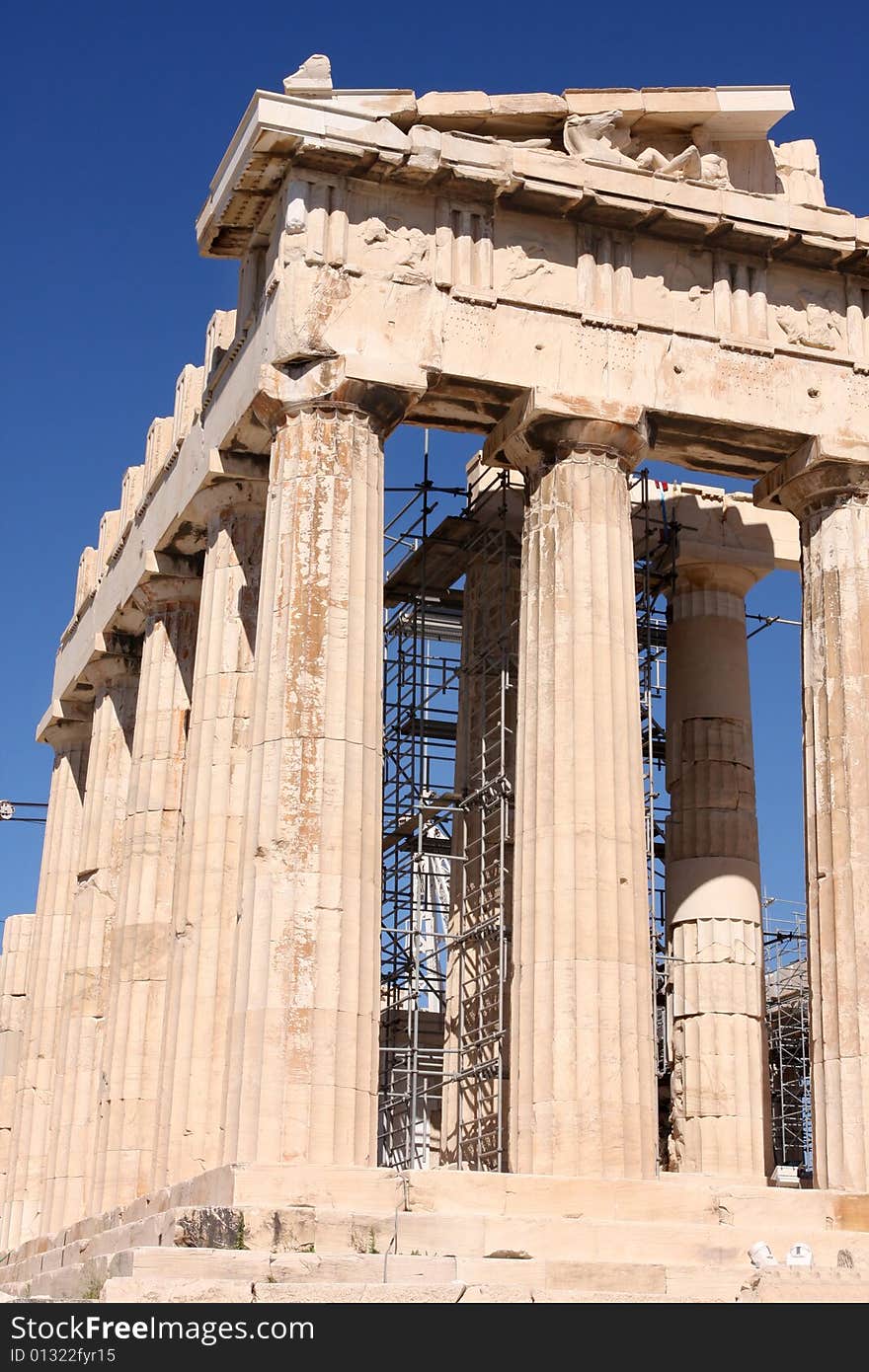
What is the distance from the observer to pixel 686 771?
3584cm

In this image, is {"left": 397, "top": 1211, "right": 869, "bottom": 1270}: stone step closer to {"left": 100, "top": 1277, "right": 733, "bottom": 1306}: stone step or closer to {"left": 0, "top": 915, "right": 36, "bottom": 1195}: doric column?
{"left": 100, "top": 1277, "right": 733, "bottom": 1306}: stone step

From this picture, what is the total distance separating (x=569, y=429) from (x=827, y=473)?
429 cm

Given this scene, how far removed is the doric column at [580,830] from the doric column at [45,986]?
584 inches

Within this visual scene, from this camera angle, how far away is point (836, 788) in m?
28.1

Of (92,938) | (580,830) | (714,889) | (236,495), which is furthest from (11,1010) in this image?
(580,830)

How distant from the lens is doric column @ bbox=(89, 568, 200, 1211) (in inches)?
1232

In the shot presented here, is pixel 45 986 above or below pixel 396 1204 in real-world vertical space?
above

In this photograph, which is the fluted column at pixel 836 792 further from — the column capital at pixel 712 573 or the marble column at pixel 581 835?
the column capital at pixel 712 573

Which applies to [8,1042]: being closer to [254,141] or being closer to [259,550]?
[259,550]

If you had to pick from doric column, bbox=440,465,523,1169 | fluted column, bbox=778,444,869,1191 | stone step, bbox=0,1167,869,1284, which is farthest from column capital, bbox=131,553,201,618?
stone step, bbox=0,1167,869,1284

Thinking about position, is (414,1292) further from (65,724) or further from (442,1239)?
(65,724)

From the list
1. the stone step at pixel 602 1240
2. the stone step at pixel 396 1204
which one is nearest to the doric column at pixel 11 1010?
the stone step at pixel 396 1204

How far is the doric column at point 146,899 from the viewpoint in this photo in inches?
1232

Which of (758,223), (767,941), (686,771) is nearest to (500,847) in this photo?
(686,771)
